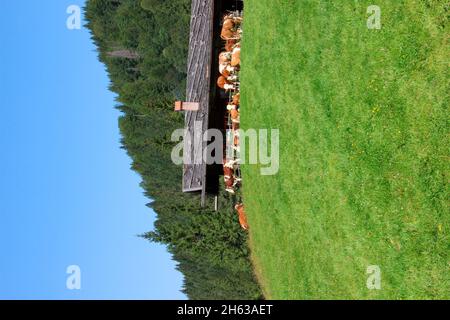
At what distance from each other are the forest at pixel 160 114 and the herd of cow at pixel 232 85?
17.8m

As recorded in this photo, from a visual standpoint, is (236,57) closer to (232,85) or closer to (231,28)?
(232,85)

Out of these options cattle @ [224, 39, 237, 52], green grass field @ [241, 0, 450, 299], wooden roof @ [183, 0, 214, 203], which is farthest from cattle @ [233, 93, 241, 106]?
green grass field @ [241, 0, 450, 299]

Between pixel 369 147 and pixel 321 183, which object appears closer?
pixel 369 147

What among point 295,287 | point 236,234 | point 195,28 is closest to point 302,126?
point 295,287

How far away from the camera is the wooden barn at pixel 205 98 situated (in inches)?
801

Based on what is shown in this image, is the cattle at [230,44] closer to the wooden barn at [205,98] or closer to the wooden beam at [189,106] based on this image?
the wooden barn at [205,98]

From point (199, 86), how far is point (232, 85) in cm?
189

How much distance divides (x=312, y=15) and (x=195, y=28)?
34.0ft

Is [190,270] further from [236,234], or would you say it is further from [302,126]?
[302,126]

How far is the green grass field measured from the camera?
28.5 feet

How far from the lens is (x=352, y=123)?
10.8m

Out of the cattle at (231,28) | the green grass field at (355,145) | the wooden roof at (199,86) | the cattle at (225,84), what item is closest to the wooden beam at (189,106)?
the wooden roof at (199,86)

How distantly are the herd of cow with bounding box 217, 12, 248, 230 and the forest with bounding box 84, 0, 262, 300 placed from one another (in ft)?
58.2

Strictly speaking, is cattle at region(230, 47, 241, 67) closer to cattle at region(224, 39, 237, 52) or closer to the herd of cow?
the herd of cow
